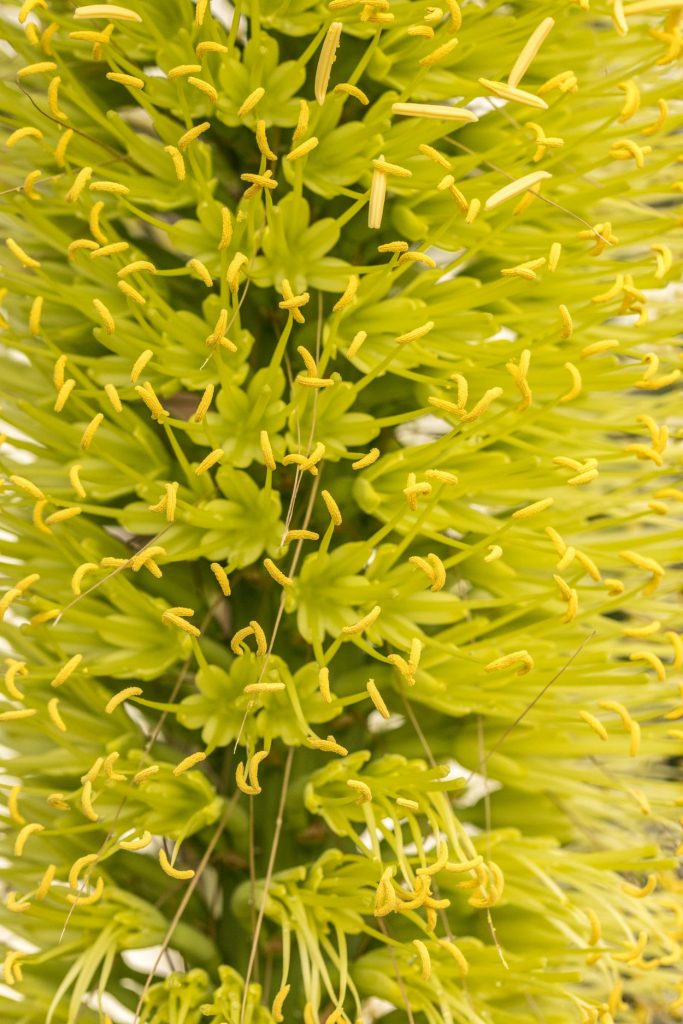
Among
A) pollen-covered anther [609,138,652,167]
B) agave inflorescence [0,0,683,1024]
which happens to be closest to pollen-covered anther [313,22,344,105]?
agave inflorescence [0,0,683,1024]

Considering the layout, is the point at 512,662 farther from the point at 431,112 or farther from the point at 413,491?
the point at 431,112

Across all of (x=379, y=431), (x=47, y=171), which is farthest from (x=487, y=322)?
(x=47, y=171)

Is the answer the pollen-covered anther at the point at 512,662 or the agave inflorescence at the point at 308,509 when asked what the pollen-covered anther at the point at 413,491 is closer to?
the agave inflorescence at the point at 308,509

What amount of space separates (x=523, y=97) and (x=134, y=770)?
1.67 ft

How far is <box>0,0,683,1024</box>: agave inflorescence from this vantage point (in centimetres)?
87

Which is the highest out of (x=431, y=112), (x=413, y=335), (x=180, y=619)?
(x=431, y=112)

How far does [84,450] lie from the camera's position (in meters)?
0.87

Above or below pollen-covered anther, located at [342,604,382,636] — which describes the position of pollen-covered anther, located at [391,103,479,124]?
above

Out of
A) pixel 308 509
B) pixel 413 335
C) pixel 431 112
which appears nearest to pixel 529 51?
pixel 431 112

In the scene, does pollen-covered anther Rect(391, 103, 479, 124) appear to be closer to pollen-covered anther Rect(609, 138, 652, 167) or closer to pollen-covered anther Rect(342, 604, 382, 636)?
pollen-covered anther Rect(609, 138, 652, 167)

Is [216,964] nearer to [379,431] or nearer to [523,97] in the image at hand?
[379,431]

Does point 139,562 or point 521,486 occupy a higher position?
point 521,486

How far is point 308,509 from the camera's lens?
88 centimetres

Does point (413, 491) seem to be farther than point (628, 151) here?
No
